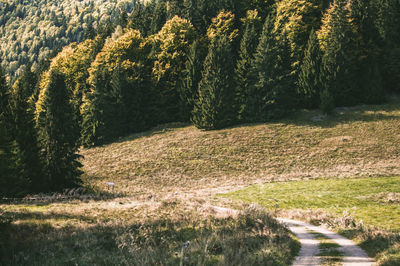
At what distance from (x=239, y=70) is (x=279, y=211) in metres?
37.7

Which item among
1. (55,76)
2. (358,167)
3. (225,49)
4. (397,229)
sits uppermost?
(225,49)

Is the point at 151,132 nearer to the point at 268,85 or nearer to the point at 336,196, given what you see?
the point at 268,85

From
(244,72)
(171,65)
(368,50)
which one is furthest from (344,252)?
(368,50)

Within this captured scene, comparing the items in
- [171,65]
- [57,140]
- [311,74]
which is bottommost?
[57,140]

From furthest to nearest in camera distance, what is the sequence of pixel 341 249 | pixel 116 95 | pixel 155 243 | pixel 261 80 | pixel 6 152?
1. pixel 116 95
2. pixel 261 80
3. pixel 6 152
4. pixel 341 249
5. pixel 155 243

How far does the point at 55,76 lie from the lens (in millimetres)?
32062

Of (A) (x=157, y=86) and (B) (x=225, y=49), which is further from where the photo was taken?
(A) (x=157, y=86)

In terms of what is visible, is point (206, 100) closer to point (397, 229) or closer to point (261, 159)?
point (261, 159)

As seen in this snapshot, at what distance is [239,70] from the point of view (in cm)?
5478

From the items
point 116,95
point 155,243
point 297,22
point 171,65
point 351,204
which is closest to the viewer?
point 155,243

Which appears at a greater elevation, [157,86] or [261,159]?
[157,86]

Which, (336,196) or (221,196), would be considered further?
(221,196)

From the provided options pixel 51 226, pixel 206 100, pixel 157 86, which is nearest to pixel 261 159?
pixel 206 100

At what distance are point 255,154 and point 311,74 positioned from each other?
20.2m
